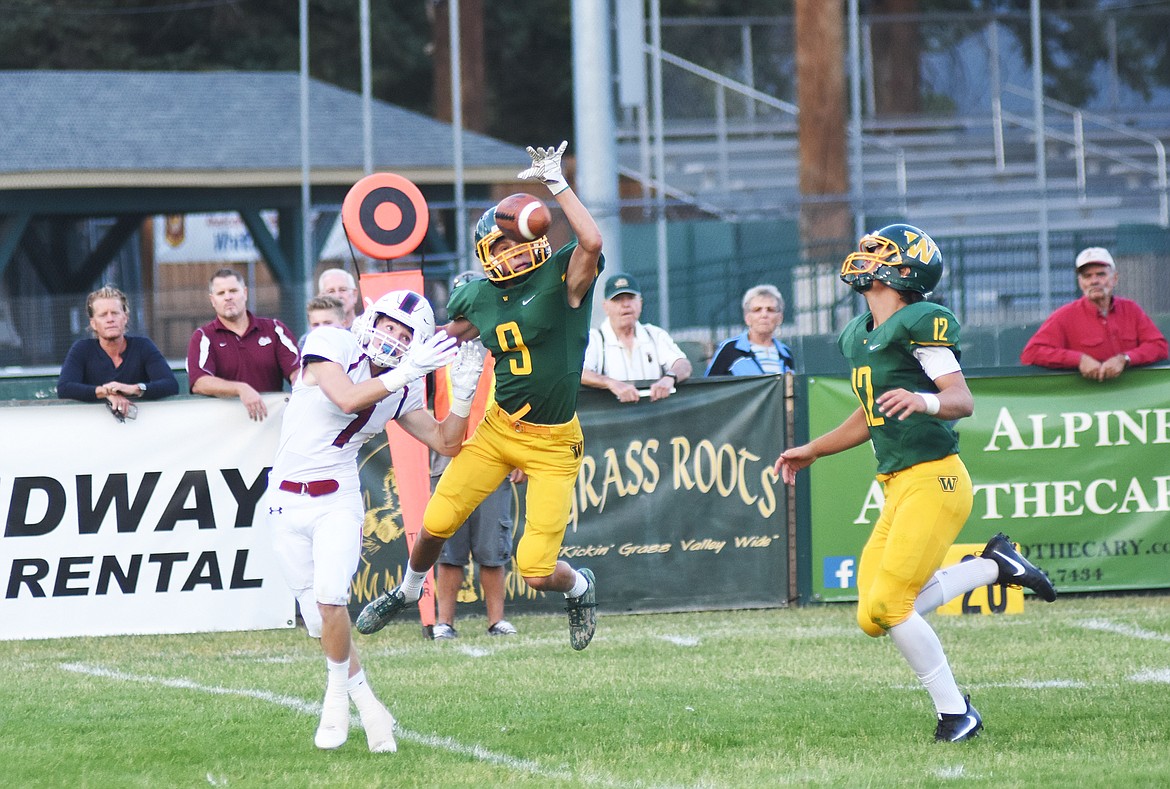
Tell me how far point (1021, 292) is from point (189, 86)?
14524 mm

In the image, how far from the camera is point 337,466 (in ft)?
21.4

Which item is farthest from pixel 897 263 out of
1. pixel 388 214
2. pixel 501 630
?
pixel 501 630

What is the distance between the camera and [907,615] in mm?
6465

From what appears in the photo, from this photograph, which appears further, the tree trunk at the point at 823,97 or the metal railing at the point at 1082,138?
the metal railing at the point at 1082,138

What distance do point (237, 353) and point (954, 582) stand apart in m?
4.86

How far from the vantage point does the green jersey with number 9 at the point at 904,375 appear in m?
6.42

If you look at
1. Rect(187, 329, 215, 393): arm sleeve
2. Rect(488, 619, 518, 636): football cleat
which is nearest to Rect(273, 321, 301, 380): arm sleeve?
Rect(187, 329, 215, 393): arm sleeve

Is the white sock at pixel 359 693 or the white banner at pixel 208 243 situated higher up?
the white banner at pixel 208 243

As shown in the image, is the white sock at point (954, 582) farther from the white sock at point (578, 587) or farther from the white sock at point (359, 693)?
the white sock at point (359, 693)

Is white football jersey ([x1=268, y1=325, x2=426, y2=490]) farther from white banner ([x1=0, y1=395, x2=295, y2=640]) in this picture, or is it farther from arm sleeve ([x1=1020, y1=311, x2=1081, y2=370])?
arm sleeve ([x1=1020, y1=311, x2=1081, y2=370])

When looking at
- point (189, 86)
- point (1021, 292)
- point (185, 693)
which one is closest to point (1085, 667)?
point (185, 693)

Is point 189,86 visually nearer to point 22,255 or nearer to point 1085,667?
point 22,255

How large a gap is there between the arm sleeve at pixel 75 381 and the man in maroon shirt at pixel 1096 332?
19.1 ft

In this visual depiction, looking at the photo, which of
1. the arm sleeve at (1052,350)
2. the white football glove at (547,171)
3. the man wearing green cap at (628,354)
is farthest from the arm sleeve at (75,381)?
the arm sleeve at (1052,350)
